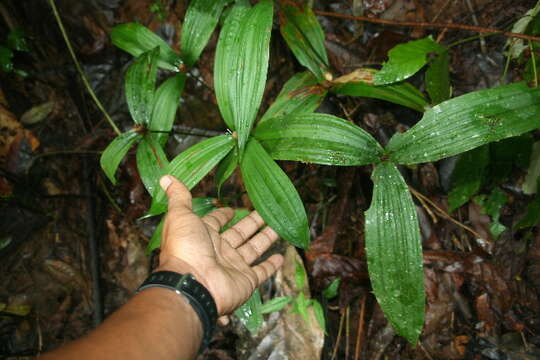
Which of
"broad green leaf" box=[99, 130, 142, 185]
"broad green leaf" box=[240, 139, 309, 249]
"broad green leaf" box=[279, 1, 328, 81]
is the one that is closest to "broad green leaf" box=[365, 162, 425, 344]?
"broad green leaf" box=[240, 139, 309, 249]

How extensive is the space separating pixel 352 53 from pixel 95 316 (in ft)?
7.97

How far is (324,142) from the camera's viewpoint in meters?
1.23

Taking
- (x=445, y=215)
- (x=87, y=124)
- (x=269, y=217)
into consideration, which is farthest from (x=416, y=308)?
(x=87, y=124)

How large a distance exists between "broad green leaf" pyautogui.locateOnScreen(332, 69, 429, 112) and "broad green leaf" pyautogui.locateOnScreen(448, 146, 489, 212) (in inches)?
14.8

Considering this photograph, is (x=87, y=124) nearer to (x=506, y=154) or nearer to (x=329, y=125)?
(x=329, y=125)

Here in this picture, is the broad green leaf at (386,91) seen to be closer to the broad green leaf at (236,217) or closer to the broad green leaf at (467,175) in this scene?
the broad green leaf at (467,175)

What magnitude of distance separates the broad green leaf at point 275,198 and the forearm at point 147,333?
42 cm

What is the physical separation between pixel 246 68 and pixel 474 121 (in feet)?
2.77

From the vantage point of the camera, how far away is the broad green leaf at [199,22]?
5.57ft

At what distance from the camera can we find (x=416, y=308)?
116 cm

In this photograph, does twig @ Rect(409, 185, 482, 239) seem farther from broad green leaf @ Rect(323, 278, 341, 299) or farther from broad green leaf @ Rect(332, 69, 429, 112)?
broad green leaf @ Rect(323, 278, 341, 299)

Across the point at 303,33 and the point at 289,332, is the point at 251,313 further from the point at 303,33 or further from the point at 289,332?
the point at 303,33

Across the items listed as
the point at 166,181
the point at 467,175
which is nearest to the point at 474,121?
the point at 467,175

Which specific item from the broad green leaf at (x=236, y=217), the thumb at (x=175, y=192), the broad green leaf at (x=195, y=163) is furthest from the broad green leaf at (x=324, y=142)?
the broad green leaf at (x=236, y=217)
